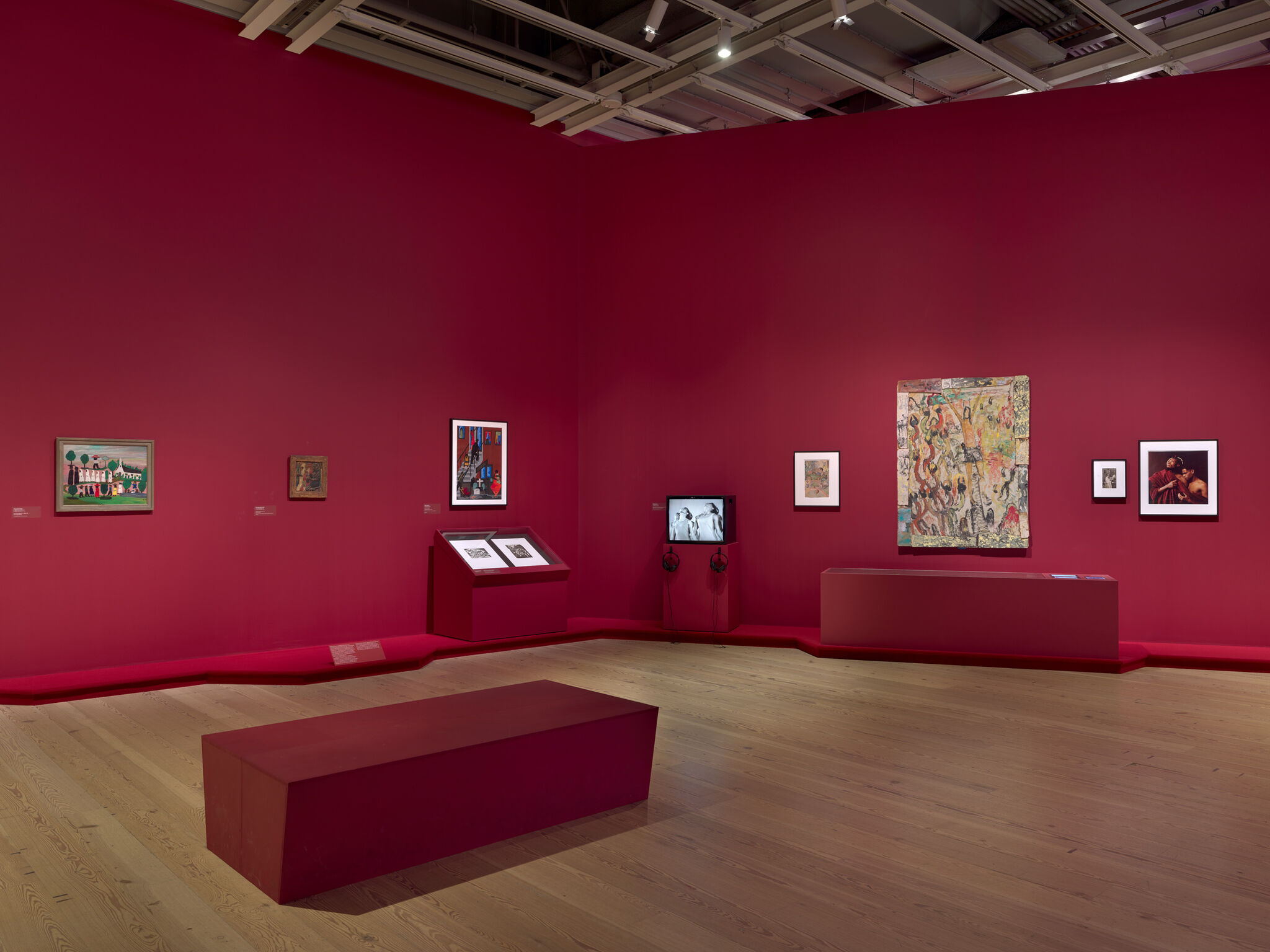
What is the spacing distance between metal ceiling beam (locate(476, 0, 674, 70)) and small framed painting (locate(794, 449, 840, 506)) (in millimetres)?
4447

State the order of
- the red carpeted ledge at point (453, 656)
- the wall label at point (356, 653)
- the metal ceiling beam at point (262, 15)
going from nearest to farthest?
the red carpeted ledge at point (453, 656) < the metal ceiling beam at point (262, 15) < the wall label at point (356, 653)

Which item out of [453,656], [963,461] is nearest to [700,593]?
[453,656]

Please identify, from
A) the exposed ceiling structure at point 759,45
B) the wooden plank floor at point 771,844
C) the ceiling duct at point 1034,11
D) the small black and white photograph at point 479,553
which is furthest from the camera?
the small black and white photograph at point 479,553

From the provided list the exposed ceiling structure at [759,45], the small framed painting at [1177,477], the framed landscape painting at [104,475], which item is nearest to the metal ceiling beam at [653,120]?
the exposed ceiling structure at [759,45]

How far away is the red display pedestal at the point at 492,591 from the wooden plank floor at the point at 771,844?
2.23 meters

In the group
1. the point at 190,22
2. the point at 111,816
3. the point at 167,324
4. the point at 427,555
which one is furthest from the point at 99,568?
the point at 190,22

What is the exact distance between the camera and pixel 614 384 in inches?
449

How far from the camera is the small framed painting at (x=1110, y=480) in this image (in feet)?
31.0

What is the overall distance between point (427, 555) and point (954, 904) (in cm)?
739

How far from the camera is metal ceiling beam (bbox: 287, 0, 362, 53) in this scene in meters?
8.27

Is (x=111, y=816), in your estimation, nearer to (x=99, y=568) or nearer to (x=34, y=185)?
(x=99, y=568)

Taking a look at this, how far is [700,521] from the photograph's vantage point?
10.5 m

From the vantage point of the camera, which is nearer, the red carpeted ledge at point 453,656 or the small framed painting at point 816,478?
the red carpeted ledge at point 453,656

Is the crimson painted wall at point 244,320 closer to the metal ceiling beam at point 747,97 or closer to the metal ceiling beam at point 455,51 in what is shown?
the metal ceiling beam at point 455,51
